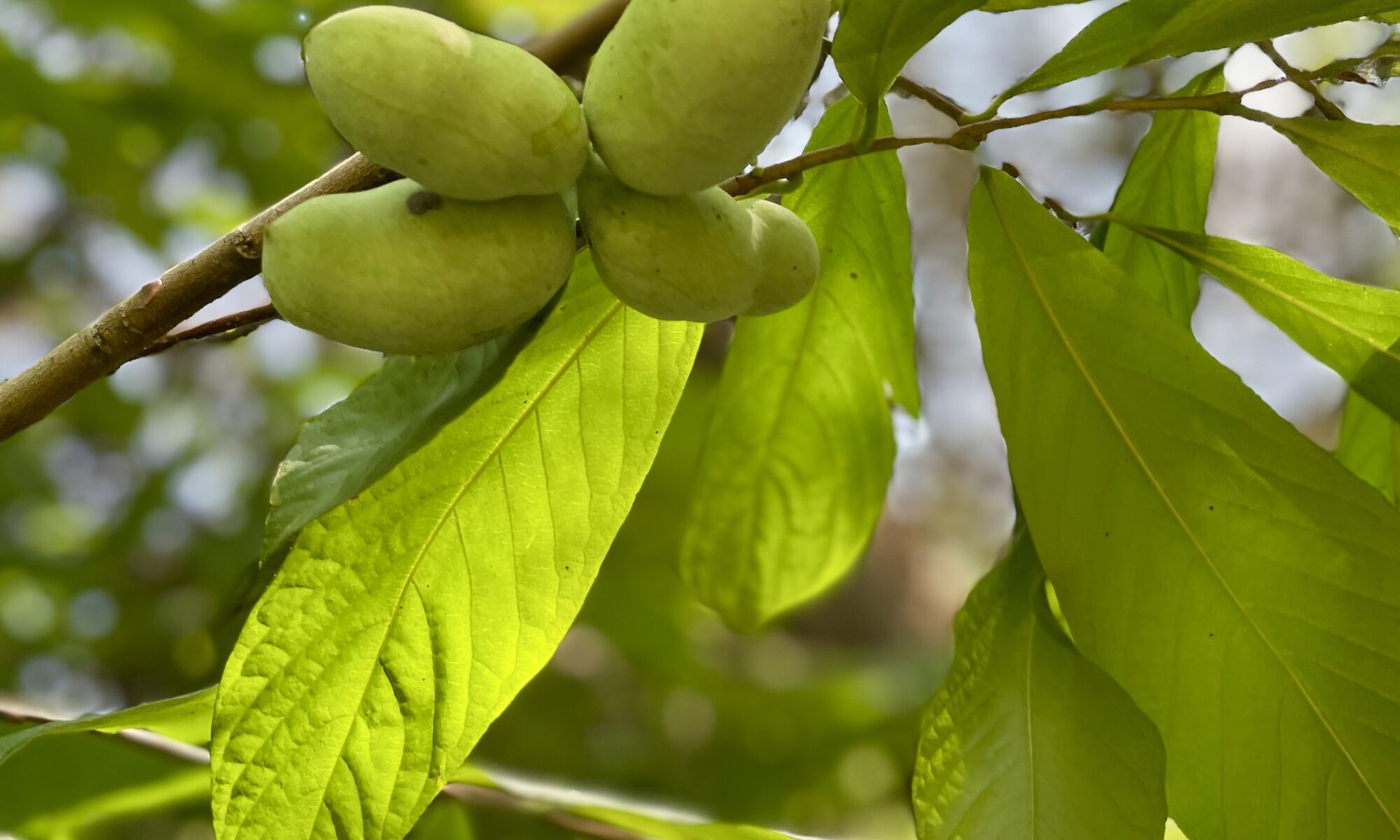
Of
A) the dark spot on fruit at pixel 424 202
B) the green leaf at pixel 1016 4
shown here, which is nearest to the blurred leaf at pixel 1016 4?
the green leaf at pixel 1016 4

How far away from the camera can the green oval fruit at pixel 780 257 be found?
504mm

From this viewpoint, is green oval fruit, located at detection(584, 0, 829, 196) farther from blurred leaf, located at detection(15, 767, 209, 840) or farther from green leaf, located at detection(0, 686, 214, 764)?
blurred leaf, located at detection(15, 767, 209, 840)

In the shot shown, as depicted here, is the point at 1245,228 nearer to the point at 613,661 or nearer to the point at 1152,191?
the point at 613,661

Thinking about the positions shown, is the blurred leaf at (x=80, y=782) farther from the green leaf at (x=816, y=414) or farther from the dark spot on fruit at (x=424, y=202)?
the dark spot on fruit at (x=424, y=202)

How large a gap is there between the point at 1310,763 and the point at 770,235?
451 mm

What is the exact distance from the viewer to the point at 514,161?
414 millimetres

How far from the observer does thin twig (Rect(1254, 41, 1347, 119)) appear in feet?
2.15

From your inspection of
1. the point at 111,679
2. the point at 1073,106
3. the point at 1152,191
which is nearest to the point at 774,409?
the point at 1152,191

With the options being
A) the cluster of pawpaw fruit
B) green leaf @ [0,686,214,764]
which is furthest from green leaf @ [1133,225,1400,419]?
green leaf @ [0,686,214,764]

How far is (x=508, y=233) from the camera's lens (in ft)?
1.45

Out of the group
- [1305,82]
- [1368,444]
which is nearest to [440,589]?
[1305,82]

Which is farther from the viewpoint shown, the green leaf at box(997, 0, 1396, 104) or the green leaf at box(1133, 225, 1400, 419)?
the green leaf at box(1133, 225, 1400, 419)

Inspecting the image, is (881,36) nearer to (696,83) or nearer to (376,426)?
(696,83)

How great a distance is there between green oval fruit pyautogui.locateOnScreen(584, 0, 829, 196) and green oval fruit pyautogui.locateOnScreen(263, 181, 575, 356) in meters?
0.06
